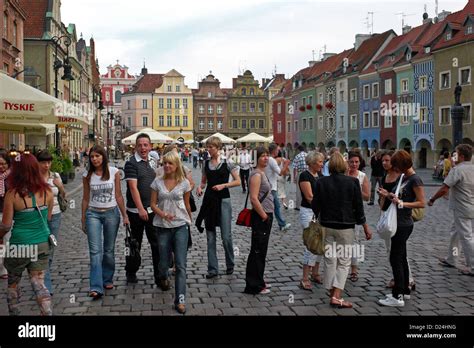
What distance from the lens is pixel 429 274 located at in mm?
7727

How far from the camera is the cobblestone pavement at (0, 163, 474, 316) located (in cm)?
602

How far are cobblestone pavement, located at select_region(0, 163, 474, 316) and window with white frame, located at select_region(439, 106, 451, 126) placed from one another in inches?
1245

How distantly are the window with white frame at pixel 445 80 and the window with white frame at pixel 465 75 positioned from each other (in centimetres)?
124

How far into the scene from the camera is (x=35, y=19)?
4206cm

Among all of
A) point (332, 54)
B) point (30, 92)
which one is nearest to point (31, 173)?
point (30, 92)

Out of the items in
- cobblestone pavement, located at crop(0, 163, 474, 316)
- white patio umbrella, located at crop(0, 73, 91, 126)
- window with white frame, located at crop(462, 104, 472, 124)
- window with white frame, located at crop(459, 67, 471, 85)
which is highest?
window with white frame, located at crop(459, 67, 471, 85)

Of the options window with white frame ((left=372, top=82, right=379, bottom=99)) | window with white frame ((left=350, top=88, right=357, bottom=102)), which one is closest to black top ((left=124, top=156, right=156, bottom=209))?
window with white frame ((left=372, top=82, right=379, bottom=99))

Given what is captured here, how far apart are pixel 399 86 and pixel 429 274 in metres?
40.0

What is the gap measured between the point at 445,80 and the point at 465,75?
2.28 metres

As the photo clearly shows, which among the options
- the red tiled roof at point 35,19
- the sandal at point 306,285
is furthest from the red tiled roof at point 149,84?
the sandal at point 306,285

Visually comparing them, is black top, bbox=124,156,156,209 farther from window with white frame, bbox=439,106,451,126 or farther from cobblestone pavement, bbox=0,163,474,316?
window with white frame, bbox=439,106,451,126

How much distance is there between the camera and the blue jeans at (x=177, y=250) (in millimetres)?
5938
